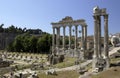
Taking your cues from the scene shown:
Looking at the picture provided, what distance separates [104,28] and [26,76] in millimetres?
14871

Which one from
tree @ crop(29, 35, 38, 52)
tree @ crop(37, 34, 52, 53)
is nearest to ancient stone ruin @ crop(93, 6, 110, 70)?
tree @ crop(37, 34, 52, 53)

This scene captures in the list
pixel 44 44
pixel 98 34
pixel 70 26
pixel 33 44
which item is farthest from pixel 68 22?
pixel 33 44

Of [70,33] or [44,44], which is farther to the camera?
[44,44]

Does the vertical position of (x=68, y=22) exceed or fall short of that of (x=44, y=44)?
it exceeds it

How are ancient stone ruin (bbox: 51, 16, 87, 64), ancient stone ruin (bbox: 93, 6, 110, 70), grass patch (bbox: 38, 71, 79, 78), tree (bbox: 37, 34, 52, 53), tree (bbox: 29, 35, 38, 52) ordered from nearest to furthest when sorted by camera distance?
grass patch (bbox: 38, 71, 79, 78), ancient stone ruin (bbox: 93, 6, 110, 70), ancient stone ruin (bbox: 51, 16, 87, 64), tree (bbox: 37, 34, 52, 53), tree (bbox: 29, 35, 38, 52)

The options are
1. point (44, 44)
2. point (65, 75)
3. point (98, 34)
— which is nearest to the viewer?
point (65, 75)

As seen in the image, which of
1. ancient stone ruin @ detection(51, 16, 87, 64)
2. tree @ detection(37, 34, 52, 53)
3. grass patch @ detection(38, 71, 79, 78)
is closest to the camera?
grass patch @ detection(38, 71, 79, 78)

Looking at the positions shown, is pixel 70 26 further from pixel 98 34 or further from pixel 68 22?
pixel 98 34

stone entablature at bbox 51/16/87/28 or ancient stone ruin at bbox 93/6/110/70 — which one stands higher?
stone entablature at bbox 51/16/87/28

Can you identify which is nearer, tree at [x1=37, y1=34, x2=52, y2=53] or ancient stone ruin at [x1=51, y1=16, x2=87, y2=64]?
ancient stone ruin at [x1=51, y1=16, x2=87, y2=64]

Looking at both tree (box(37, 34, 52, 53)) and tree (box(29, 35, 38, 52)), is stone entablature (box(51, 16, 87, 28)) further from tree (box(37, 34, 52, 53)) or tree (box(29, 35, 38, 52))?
tree (box(29, 35, 38, 52))

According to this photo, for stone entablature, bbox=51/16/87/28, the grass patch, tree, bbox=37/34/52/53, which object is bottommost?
the grass patch

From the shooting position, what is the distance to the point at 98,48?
43969mm

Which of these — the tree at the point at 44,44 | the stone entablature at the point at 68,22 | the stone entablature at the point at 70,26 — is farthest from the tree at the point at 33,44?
the stone entablature at the point at 68,22
